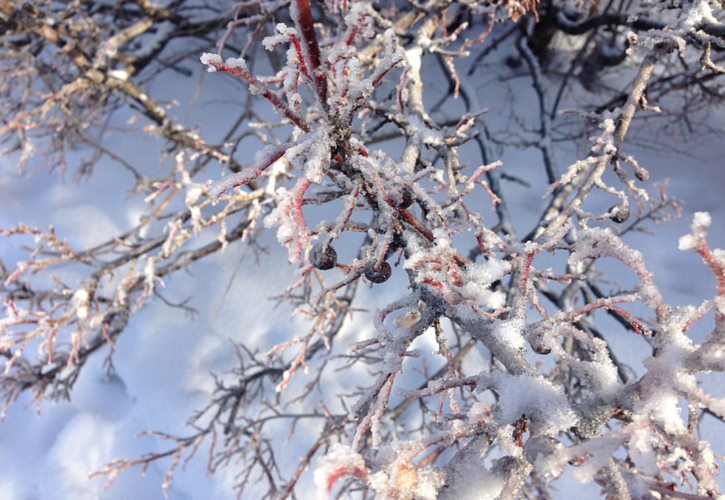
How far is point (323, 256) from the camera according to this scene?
1.84 feet

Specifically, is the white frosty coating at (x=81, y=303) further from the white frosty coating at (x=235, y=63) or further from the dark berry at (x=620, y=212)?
the dark berry at (x=620, y=212)

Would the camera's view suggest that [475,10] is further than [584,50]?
No

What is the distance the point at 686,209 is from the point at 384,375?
273 centimetres

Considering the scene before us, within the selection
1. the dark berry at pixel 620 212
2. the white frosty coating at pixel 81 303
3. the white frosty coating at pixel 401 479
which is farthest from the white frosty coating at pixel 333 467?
the white frosty coating at pixel 81 303

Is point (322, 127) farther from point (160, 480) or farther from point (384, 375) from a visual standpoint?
point (160, 480)

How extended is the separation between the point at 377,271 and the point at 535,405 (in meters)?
0.25

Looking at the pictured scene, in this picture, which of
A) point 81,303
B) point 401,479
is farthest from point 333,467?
point 81,303

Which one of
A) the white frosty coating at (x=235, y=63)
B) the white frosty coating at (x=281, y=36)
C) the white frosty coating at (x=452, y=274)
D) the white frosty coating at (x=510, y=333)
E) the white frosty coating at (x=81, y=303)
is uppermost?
the white frosty coating at (x=81, y=303)

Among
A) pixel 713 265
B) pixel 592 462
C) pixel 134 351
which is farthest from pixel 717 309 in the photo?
pixel 134 351

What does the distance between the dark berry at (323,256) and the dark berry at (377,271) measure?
0.17 ft

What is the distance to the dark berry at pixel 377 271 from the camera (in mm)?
593

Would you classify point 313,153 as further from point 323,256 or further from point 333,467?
point 333,467

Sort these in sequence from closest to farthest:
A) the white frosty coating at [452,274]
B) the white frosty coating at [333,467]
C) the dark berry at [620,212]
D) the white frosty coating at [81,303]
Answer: the white frosty coating at [333,467] → the white frosty coating at [452,274] → the dark berry at [620,212] → the white frosty coating at [81,303]

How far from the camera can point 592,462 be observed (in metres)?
0.37
